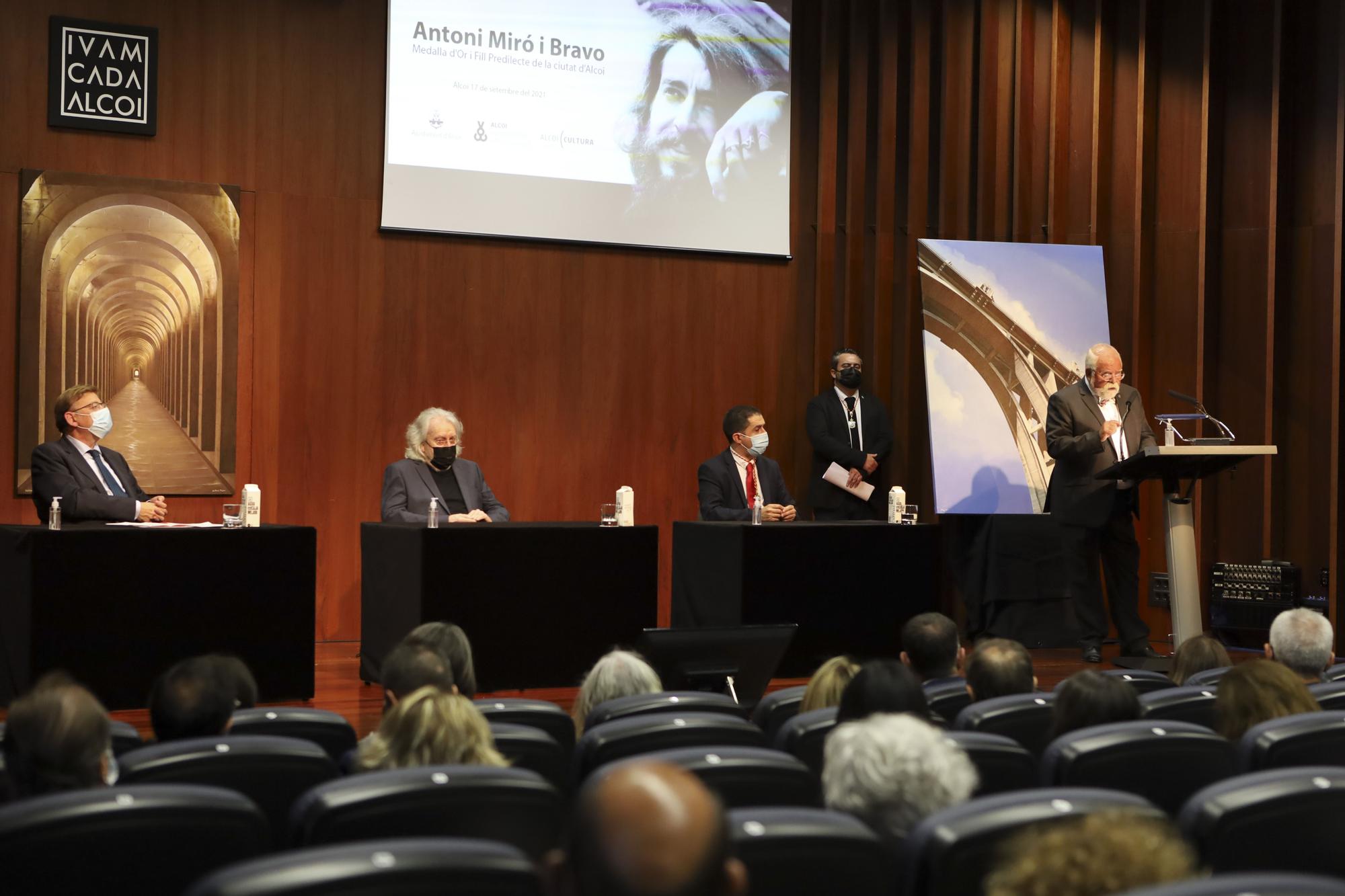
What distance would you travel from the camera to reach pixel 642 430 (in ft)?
26.9

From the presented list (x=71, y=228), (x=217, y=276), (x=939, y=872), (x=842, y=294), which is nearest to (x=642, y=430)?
(x=842, y=294)

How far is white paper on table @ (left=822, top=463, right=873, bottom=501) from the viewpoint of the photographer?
25.5 feet

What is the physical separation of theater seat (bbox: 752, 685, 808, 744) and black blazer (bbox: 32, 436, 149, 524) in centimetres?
309

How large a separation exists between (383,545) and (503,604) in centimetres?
60

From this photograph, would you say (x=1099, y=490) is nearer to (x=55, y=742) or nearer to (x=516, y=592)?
(x=516, y=592)

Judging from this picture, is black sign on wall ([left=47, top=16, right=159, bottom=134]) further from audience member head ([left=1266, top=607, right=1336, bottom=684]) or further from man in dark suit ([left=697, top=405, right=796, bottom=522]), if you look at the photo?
audience member head ([left=1266, top=607, right=1336, bottom=684])

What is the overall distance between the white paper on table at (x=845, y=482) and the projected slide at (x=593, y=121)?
58.5 inches

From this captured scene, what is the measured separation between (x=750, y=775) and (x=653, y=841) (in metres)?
1.00

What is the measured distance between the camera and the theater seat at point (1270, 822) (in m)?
1.79

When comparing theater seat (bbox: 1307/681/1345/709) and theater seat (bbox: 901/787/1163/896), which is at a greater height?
theater seat (bbox: 901/787/1163/896)

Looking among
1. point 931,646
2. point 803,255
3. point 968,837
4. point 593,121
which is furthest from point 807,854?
point 803,255

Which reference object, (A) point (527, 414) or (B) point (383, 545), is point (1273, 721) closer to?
(B) point (383, 545)

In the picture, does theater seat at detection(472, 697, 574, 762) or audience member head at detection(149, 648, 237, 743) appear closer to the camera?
audience member head at detection(149, 648, 237, 743)

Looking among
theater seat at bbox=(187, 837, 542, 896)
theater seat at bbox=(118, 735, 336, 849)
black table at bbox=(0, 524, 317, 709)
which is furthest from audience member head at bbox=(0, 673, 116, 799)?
black table at bbox=(0, 524, 317, 709)
